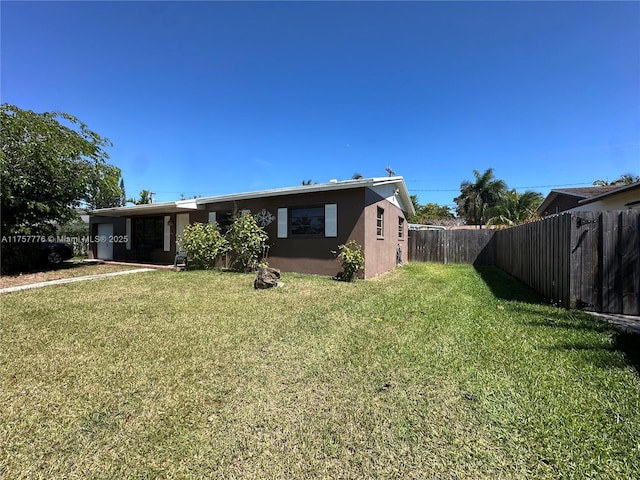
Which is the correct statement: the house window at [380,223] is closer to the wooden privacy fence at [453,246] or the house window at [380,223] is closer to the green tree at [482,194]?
the wooden privacy fence at [453,246]

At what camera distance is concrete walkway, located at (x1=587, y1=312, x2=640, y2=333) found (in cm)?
437

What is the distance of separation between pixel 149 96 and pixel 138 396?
1181cm

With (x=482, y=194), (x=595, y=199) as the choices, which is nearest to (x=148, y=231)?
(x=595, y=199)

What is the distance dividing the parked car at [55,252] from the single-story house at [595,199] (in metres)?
22.6

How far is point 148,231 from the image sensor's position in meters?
15.4

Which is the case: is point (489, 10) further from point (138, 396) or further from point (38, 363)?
point (38, 363)

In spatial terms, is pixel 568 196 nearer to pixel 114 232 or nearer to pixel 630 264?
pixel 630 264

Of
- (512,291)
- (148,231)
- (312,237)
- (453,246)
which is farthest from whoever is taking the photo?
(453,246)

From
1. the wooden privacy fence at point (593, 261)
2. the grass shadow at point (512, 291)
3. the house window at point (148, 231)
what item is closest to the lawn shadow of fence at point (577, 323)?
the grass shadow at point (512, 291)

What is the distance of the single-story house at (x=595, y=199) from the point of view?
385 inches

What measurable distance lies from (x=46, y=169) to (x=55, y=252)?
19.1ft

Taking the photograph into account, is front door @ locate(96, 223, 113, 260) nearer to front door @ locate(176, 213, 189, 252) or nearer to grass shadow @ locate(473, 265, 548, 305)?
front door @ locate(176, 213, 189, 252)

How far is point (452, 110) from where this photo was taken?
13.8m

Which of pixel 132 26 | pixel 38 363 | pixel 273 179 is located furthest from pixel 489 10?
pixel 273 179
